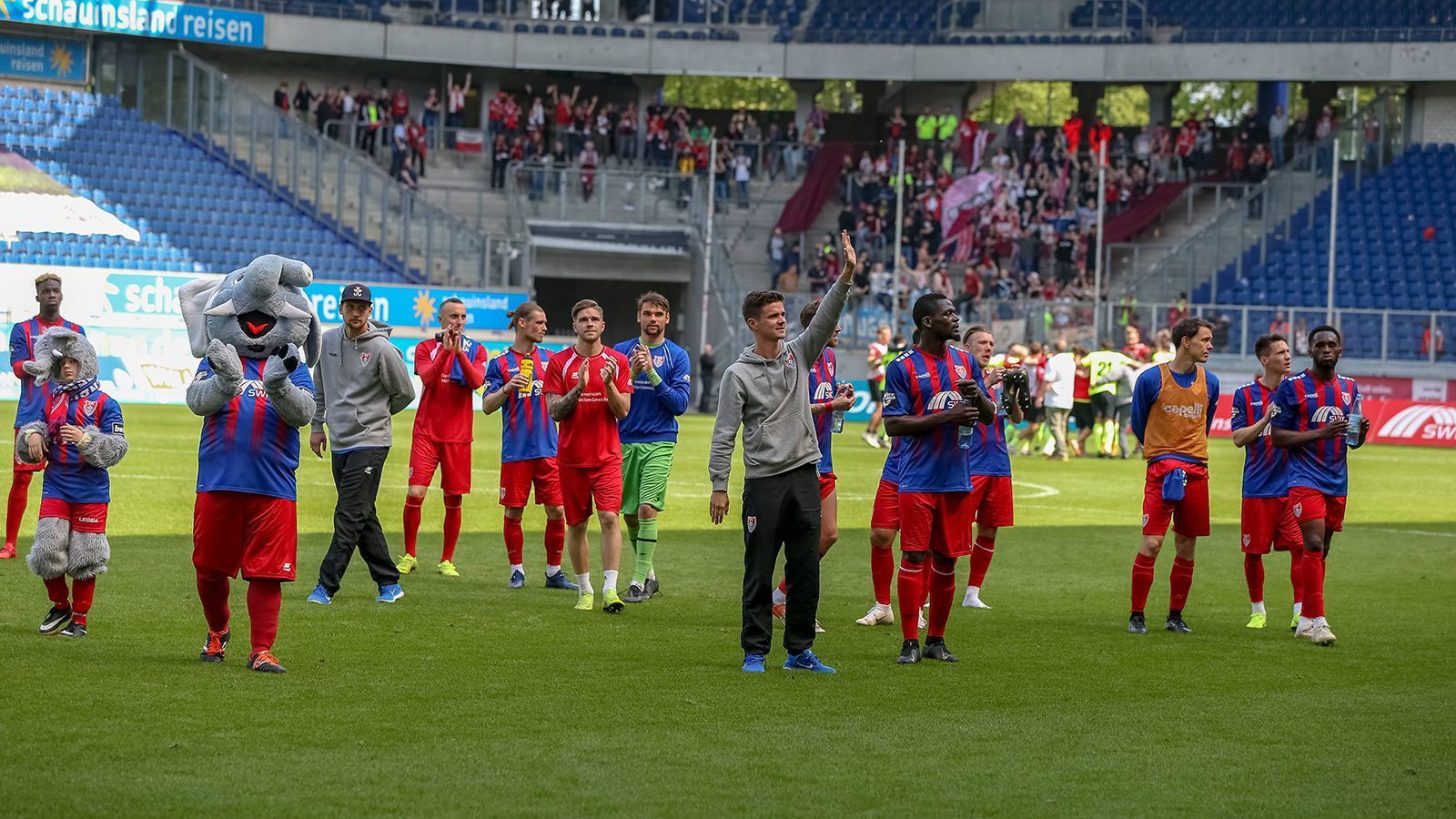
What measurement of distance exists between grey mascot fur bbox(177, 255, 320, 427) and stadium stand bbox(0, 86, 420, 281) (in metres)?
31.2

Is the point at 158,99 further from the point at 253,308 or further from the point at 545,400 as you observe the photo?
the point at 253,308

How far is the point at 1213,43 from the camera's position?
47656mm

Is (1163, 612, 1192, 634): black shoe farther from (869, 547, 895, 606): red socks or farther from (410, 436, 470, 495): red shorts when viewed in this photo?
(410, 436, 470, 495): red shorts

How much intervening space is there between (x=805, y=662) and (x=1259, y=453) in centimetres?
389

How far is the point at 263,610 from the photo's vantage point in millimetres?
9297

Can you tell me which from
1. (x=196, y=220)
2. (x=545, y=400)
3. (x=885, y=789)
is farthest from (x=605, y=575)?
(x=196, y=220)

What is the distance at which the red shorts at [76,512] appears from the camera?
10.1 metres

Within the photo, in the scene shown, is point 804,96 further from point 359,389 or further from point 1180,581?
point 1180,581

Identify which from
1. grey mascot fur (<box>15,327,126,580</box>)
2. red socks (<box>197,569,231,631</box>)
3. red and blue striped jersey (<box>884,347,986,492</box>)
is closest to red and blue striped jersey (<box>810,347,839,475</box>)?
red and blue striped jersey (<box>884,347,986,492</box>)

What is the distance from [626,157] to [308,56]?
9.19m

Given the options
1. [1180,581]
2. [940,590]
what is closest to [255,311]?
[940,590]

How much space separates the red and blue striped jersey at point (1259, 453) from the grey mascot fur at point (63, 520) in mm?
7018

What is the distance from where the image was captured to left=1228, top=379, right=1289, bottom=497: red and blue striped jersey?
11945 millimetres

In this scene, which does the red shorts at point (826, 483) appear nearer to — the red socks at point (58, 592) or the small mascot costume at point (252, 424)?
the small mascot costume at point (252, 424)
